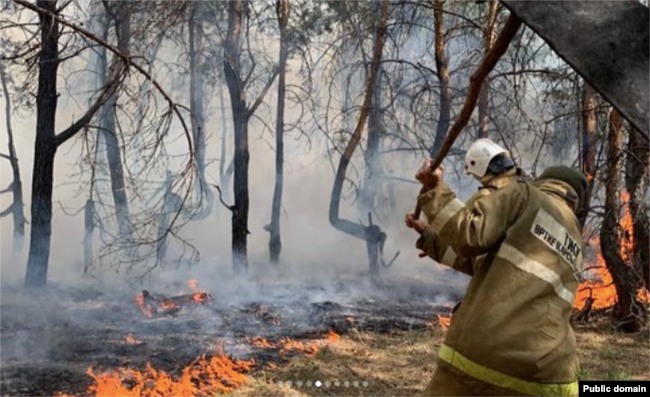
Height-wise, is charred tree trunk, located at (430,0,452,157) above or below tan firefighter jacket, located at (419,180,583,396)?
above

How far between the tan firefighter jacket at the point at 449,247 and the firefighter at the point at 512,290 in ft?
0.90

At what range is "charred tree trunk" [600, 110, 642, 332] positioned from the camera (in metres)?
8.09

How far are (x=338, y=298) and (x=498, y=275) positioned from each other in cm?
867

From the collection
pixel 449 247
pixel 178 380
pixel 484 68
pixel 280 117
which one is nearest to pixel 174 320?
pixel 178 380

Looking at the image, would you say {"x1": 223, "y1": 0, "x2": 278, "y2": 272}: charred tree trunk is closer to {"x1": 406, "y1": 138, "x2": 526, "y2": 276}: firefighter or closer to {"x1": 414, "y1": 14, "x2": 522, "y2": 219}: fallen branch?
{"x1": 406, "y1": 138, "x2": 526, "y2": 276}: firefighter

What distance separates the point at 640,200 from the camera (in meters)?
7.55

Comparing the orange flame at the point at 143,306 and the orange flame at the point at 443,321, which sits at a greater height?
the orange flame at the point at 143,306

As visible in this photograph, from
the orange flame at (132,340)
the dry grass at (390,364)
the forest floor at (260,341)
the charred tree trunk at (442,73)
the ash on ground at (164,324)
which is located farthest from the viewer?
the charred tree trunk at (442,73)

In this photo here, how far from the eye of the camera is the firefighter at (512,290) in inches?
119

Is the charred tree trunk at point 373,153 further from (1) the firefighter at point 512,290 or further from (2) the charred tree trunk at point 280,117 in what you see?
(1) the firefighter at point 512,290

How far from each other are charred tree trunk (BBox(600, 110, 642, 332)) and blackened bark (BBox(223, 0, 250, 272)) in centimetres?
726

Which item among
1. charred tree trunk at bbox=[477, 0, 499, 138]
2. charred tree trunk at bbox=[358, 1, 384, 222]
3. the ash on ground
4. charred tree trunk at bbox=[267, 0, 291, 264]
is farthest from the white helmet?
charred tree trunk at bbox=[358, 1, 384, 222]

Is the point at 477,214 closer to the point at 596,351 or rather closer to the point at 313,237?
the point at 596,351

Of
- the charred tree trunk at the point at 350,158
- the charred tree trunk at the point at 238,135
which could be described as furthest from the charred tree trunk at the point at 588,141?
the charred tree trunk at the point at 238,135
